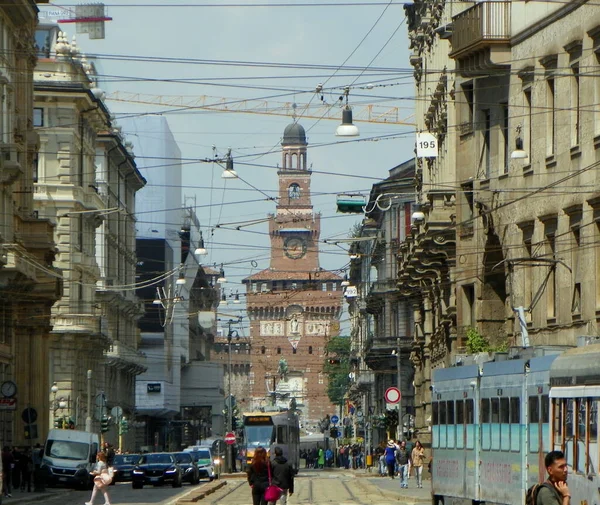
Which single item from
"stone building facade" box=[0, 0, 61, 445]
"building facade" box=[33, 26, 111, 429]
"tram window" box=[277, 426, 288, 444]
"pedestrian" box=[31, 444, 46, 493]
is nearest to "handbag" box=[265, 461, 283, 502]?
"stone building facade" box=[0, 0, 61, 445]

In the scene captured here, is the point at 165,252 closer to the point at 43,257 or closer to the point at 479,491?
the point at 43,257

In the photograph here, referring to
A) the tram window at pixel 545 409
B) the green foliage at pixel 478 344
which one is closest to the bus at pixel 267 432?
the green foliage at pixel 478 344

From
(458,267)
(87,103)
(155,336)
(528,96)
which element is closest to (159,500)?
(458,267)

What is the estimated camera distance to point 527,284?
39.7 meters

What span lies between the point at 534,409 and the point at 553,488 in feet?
34.4

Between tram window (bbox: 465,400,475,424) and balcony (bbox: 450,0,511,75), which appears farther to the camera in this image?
balcony (bbox: 450,0,511,75)

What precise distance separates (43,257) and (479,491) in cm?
3036

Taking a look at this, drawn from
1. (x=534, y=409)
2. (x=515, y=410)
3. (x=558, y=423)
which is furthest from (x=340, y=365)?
(x=558, y=423)

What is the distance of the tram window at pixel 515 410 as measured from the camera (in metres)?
25.3

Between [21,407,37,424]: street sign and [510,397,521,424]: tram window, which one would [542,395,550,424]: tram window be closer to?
[510,397,521,424]: tram window

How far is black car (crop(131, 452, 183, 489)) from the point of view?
52.8 metres

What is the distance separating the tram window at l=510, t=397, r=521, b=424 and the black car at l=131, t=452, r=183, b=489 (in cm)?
2837

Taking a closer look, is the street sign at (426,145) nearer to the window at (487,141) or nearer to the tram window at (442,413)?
the window at (487,141)

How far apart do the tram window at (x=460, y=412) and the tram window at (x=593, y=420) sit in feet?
34.0
